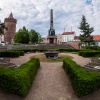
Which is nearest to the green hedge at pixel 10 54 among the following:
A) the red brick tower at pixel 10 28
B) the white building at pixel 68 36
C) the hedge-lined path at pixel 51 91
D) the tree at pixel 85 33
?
the hedge-lined path at pixel 51 91

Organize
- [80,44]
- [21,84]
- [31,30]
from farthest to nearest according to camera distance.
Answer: [31,30] < [80,44] < [21,84]

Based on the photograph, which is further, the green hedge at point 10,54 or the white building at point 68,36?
the white building at point 68,36

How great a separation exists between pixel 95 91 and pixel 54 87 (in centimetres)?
229

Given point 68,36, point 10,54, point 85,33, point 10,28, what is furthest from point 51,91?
point 68,36

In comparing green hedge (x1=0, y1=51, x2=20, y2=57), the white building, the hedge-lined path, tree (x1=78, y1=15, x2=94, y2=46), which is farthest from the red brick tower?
the hedge-lined path

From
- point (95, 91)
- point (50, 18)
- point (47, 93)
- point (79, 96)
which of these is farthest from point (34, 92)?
point (50, 18)

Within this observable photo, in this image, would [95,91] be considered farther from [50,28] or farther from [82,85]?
[50,28]

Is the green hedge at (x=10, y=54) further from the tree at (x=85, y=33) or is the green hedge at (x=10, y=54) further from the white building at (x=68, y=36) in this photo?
the white building at (x=68, y=36)

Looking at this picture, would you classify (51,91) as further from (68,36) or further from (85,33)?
(68,36)

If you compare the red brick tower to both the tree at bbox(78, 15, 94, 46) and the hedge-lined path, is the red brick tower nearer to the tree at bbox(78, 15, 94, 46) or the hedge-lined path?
the tree at bbox(78, 15, 94, 46)

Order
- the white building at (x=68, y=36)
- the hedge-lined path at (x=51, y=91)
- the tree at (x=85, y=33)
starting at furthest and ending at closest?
the white building at (x=68, y=36) → the tree at (x=85, y=33) → the hedge-lined path at (x=51, y=91)

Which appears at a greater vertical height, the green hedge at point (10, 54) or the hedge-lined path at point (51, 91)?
the green hedge at point (10, 54)

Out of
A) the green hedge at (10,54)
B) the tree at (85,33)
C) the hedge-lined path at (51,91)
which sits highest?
the tree at (85,33)

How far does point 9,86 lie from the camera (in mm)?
7797
